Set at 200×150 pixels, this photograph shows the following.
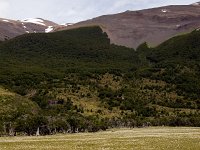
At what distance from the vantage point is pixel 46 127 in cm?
13225

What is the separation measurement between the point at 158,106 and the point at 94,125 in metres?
63.0

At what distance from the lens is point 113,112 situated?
190250mm

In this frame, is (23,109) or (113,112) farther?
(113,112)

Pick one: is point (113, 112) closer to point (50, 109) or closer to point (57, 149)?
point (50, 109)

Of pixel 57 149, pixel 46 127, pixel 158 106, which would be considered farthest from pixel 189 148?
pixel 158 106

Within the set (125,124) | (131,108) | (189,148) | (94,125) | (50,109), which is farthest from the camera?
(131,108)

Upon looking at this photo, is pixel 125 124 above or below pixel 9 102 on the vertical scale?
below

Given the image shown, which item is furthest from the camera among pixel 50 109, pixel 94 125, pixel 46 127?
pixel 50 109

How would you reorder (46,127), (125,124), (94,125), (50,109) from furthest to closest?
(50,109) → (125,124) → (94,125) → (46,127)

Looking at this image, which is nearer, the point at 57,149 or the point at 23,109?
the point at 57,149

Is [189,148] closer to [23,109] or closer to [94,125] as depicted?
[94,125]

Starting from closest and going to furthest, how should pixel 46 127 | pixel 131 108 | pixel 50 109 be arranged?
pixel 46 127 < pixel 50 109 < pixel 131 108

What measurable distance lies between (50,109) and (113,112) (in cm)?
2727

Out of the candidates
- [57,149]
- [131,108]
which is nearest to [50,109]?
[131,108]
